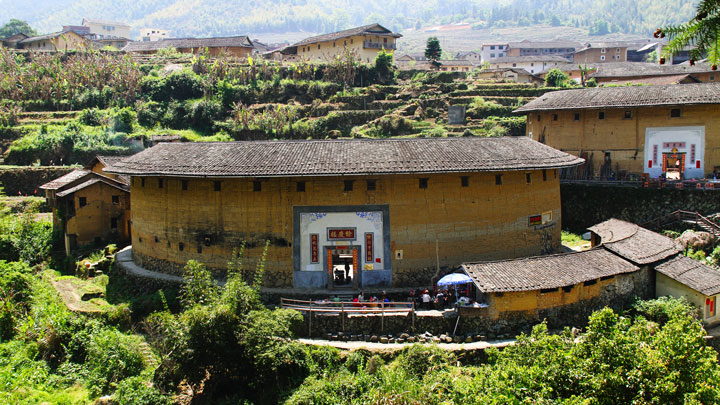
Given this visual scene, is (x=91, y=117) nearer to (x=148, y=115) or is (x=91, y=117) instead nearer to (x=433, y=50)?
(x=148, y=115)

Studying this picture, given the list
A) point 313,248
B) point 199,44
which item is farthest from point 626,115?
point 199,44

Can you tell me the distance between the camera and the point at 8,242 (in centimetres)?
2703

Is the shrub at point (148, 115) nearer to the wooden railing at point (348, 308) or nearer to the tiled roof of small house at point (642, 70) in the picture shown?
the wooden railing at point (348, 308)

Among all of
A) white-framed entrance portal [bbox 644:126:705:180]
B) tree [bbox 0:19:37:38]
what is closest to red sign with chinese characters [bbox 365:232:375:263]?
white-framed entrance portal [bbox 644:126:705:180]

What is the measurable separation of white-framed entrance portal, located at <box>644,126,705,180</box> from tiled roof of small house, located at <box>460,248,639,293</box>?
10584 mm

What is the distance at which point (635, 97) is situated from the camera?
26.5 metres

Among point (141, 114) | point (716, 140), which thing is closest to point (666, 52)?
point (716, 140)

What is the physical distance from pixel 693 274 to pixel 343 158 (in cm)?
1184

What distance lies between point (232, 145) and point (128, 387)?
9.55 m

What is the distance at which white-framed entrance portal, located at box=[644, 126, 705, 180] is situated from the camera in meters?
25.9

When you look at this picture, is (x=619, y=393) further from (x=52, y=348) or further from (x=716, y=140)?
(x=716, y=140)

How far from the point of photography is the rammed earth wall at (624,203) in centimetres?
2403

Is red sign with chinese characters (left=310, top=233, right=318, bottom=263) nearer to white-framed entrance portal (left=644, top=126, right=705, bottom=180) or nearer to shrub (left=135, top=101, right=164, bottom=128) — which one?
white-framed entrance portal (left=644, top=126, right=705, bottom=180)

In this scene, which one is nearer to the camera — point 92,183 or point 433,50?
point 92,183
